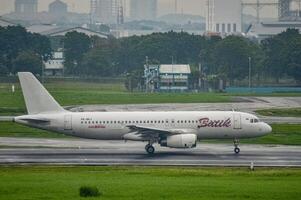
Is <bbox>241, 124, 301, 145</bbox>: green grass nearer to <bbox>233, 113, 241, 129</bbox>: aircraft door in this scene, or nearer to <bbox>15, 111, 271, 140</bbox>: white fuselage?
<bbox>15, 111, 271, 140</bbox>: white fuselage

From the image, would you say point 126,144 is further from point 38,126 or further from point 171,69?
point 171,69

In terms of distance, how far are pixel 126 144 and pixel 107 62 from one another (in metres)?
123

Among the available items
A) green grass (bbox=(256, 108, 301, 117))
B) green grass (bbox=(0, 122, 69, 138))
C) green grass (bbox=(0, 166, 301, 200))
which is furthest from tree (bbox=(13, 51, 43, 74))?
green grass (bbox=(0, 166, 301, 200))

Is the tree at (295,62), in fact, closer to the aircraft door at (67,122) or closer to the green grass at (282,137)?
the green grass at (282,137)

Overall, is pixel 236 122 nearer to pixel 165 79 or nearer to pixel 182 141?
pixel 182 141

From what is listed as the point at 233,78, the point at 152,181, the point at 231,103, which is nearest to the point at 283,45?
the point at 233,78

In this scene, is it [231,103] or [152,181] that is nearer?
[152,181]

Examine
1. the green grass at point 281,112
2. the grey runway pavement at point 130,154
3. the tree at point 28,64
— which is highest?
the tree at point 28,64

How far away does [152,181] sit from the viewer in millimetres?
44000

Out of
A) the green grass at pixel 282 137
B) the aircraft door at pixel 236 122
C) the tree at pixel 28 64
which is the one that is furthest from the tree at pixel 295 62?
the aircraft door at pixel 236 122

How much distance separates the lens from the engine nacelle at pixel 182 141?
64125 mm

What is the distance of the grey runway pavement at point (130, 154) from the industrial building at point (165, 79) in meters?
87.3

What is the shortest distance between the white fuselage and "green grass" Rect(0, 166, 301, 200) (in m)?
11.3

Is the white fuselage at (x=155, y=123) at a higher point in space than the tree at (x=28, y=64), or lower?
lower
